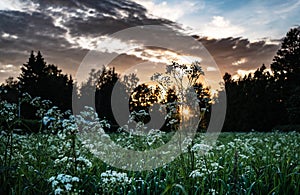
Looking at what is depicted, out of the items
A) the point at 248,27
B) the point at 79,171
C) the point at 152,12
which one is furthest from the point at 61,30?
the point at 79,171

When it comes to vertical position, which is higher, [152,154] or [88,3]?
[88,3]

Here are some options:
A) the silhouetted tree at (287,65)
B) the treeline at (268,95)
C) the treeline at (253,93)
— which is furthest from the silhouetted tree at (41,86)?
the silhouetted tree at (287,65)

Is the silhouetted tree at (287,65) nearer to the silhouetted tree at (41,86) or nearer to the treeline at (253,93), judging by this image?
the treeline at (253,93)

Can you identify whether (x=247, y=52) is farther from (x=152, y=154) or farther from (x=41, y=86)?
(x=41, y=86)

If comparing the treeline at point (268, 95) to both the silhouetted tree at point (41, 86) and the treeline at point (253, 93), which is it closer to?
the treeline at point (253, 93)

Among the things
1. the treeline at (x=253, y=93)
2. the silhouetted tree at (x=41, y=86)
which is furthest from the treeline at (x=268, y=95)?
the silhouetted tree at (x=41, y=86)

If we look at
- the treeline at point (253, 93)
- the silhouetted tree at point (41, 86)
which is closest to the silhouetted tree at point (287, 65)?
the treeline at point (253, 93)

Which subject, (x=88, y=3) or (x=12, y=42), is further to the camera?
(x=12, y=42)

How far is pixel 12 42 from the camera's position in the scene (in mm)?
15922

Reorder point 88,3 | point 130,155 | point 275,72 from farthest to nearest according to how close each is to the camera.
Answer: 1. point 275,72
2. point 88,3
3. point 130,155

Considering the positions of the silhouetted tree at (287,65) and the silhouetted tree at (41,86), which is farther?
the silhouetted tree at (41,86)

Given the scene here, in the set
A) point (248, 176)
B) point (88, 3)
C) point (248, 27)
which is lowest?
point (248, 176)

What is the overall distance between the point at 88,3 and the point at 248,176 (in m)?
9.33

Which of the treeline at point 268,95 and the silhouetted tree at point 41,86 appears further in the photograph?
the silhouetted tree at point 41,86
